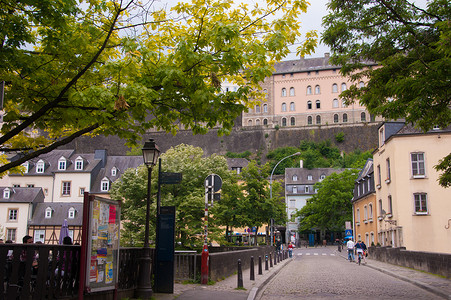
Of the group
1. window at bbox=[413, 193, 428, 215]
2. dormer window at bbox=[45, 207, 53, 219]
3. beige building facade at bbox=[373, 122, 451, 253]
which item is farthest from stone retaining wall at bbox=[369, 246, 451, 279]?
dormer window at bbox=[45, 207, 53, 219]

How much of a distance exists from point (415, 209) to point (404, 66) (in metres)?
21.9

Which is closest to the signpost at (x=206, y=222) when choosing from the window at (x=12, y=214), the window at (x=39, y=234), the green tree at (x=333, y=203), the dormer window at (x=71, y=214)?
the dormer window at (x=71, y=214)

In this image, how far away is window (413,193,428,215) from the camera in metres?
30.6

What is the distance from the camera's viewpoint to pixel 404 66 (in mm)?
11477

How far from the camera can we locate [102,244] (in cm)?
817

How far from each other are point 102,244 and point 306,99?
10948 cm

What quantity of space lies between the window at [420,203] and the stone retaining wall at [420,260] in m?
3.68

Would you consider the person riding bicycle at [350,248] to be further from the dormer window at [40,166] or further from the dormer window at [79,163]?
the dormer window at [40,166]

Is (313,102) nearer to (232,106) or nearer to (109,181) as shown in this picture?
(109,181)

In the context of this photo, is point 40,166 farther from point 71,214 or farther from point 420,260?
point 420,260

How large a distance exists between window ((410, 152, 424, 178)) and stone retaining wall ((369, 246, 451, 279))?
18.8 feet

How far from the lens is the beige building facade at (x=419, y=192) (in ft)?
98.7

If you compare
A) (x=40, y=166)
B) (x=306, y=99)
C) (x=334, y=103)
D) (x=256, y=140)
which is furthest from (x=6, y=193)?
(x=334, y=103)

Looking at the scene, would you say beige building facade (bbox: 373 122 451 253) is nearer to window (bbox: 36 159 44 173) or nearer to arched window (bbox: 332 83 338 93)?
window (bbox: 36 159 44 173)
